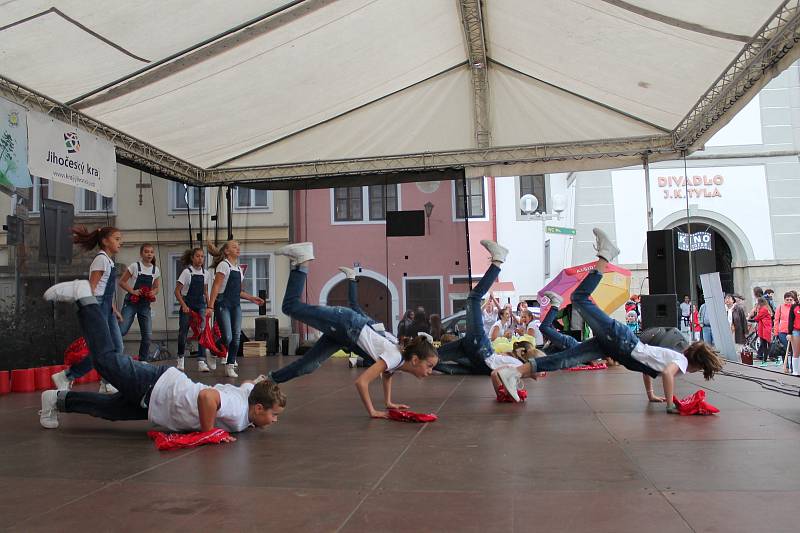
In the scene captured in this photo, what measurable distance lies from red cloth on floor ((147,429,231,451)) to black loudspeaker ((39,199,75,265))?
5.77 metres

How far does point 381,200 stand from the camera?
13.0 m

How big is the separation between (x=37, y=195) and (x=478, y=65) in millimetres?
6268

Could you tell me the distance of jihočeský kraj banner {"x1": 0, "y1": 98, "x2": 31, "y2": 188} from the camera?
6.88 metres

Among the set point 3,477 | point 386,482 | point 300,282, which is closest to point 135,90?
point 300,282

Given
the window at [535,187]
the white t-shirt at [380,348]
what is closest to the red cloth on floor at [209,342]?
the white t-shirt at [380,348]

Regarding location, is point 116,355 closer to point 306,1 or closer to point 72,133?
point 306,1

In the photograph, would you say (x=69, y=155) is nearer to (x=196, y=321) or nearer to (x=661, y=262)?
(x=196, y=321)

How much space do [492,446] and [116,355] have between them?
6.62 feet

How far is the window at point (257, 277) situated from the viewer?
1464cm

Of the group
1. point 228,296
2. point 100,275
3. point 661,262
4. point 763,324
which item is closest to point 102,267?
point 100,275

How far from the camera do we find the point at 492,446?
3.31m

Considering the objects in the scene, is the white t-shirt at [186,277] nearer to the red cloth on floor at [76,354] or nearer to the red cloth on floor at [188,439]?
the red cloth on floor at [76,354]

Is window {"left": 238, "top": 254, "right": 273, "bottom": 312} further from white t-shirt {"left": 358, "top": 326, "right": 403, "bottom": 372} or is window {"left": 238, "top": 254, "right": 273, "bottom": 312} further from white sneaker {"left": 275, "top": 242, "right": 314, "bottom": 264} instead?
white t-shirt {"left": 358, "top": 326, "right": 403, "bottom": 372}

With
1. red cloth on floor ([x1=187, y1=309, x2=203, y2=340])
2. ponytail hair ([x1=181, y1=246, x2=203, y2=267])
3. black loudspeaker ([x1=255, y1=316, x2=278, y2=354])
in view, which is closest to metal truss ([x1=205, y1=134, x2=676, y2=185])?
black loudspeaker ([x1=255, y1=316, x2=278, y2=354])
